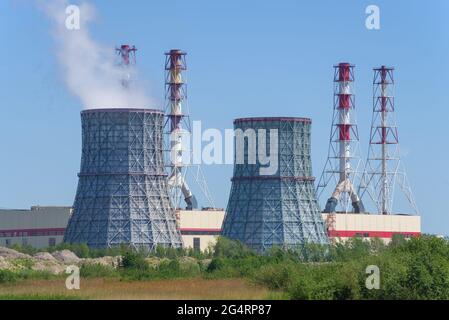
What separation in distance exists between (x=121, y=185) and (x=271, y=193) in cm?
1091

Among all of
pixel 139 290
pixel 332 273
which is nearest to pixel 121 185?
pixel 139 290

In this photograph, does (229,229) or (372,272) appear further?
(229,229)

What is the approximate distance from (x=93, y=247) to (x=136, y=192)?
15.8 feet

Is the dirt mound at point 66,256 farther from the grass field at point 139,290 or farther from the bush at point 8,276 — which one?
the grass field at point 139,290

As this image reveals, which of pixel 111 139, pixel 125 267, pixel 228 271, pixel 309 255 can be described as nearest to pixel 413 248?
pixel 228 271

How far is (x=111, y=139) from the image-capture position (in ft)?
354

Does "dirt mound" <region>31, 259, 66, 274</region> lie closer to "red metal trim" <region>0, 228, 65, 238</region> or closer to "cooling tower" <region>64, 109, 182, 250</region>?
"cooling tower" <region>64, 109, 182, 250</region>

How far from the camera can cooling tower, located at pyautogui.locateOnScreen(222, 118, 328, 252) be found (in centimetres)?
11175

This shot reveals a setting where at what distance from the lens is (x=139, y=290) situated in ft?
198

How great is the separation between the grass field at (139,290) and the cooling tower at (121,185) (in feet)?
128

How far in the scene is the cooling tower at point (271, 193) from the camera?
11175 cm

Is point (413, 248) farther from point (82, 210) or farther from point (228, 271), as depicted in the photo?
point (82, 210)

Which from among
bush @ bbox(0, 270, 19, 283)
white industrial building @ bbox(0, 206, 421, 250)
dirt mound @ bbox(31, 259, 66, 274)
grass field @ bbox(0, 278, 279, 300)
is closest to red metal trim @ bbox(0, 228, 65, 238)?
white industrial building @ bbox(0, 206, 421, 250)

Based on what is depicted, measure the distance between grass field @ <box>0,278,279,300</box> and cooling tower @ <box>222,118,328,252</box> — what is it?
42.8m
